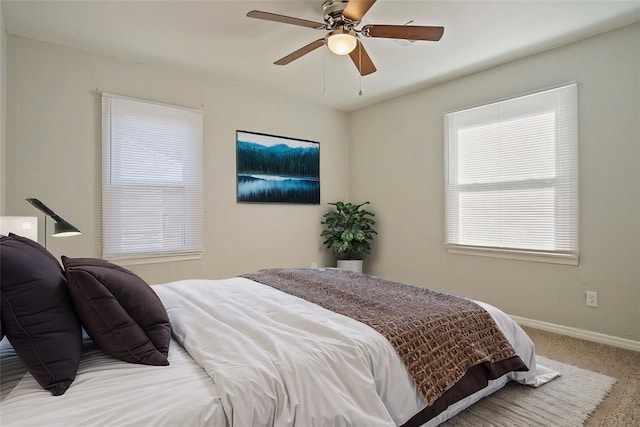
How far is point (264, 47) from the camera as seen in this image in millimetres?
3146

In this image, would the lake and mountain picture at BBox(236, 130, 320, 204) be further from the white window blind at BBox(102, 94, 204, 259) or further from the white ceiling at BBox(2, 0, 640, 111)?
the white ceiling at BBox(2, 0, 640, 111)

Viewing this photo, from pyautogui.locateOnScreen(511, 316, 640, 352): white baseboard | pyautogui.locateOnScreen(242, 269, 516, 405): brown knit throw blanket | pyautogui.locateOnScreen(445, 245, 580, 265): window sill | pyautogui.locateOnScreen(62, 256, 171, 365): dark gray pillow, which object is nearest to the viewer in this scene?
pyautogui.locateOnScreen(62, 256, 171, 365): dark gray pillow

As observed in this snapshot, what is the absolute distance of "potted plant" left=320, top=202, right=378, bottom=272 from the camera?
181 inches

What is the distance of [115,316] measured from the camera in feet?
3.98

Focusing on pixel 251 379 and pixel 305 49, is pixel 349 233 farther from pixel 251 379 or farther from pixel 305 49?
pixel 251 379

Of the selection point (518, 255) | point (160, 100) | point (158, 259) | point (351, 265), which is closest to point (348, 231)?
point (351, 265)

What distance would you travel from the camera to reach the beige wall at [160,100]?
2979mm

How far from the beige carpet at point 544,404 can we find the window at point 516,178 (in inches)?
49.9

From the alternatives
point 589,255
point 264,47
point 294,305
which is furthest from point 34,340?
point 589,255

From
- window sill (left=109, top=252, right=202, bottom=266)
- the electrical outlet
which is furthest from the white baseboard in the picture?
window sill (left=109, top=252, right=202, bottom=266)

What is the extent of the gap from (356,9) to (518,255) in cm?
273

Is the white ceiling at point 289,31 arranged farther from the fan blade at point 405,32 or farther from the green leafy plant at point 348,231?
the green leafy plant at point 348,231

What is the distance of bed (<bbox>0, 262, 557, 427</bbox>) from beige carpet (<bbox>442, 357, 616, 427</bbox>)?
93mm

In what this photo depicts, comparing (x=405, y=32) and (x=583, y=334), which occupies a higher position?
(x=405, y=32)
